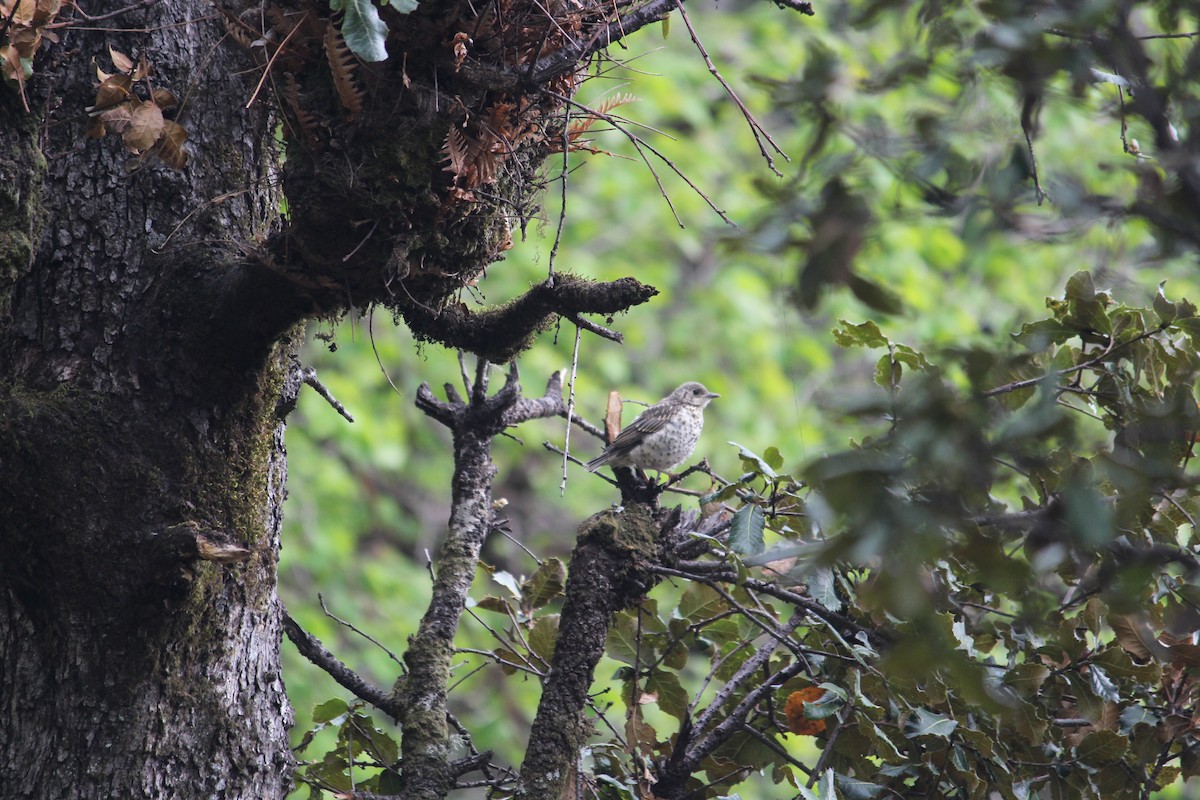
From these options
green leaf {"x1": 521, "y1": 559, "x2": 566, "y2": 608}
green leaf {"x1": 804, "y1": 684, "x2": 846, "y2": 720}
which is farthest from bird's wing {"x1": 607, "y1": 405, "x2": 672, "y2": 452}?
green leaf {"x1": 804, "y1": 684, "x2": 846, "y2": 720}

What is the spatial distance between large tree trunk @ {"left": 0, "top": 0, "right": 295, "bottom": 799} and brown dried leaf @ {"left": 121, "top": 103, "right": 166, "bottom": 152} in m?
0.20

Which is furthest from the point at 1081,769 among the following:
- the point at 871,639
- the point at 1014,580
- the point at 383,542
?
the point at 383,542

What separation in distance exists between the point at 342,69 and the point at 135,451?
86cm

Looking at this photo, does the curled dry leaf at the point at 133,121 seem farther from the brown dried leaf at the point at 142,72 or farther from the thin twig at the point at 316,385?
the thin twig at the point at 316,385

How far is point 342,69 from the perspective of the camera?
208 cm

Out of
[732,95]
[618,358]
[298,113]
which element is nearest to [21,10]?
[298,113]

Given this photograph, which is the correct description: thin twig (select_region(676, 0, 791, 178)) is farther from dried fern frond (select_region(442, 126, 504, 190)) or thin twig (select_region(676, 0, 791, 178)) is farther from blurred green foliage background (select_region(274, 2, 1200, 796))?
blurred green foliage background (select_region(274, 2, 1200, 796))

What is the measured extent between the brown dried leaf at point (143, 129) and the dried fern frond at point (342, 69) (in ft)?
1.14

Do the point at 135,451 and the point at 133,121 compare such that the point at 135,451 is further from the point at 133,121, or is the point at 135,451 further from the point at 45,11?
the point at 45,11

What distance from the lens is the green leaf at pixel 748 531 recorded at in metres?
2.34

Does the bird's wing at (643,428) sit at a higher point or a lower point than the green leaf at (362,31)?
higher

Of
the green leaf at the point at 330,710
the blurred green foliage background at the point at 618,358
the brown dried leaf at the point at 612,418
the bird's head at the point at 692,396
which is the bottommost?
the green leaf at the point at 330,710

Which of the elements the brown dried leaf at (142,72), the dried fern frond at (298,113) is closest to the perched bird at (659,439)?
the dried fern frond at (298,113)

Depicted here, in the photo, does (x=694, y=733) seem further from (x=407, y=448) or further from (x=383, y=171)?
(x=407, y=448)
